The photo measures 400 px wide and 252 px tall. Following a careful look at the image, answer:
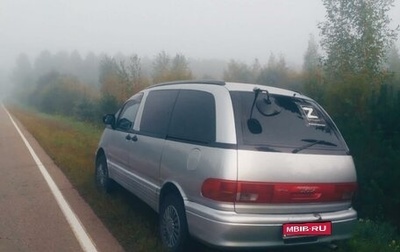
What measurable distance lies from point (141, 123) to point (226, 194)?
2382 millimetres

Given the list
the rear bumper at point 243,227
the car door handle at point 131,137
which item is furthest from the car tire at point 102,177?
the rear bumper at point 243,227

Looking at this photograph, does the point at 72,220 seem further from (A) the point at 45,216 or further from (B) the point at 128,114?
(B) the point at 128,114

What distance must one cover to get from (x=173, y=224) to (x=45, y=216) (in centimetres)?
244

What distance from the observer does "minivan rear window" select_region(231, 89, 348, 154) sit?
3.97 metres

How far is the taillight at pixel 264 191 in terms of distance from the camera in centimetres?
379

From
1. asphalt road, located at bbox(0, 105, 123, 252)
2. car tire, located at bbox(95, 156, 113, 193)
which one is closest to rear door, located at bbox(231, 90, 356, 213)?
asphalt road, located at bbox(0, 105, 123, 252)

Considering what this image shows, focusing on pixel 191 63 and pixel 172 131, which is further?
pixel 191 63

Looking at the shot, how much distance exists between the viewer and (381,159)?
6.18 meters

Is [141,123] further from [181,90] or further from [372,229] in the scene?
[372,229]

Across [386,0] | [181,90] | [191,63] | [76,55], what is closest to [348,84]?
[386,0]

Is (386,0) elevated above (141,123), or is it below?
above

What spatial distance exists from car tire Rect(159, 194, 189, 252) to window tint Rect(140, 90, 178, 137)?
85 cm

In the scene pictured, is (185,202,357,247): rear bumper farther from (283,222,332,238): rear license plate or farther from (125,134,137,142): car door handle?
(125,134,137,142): car door handle

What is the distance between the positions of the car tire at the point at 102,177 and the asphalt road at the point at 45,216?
47cm
